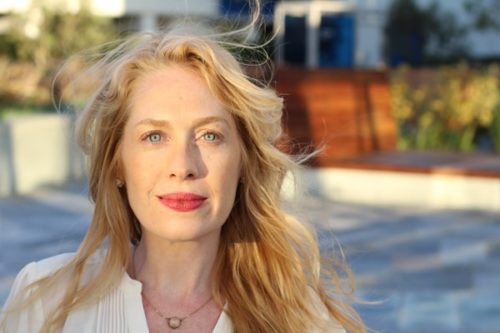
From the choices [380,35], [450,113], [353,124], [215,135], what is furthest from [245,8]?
[380,35]

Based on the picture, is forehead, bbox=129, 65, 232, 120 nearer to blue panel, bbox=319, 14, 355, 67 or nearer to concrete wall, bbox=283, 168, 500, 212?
concrete wall, bbox=283, 168, 500, 212

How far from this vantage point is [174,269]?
7.43ft

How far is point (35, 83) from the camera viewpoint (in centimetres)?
2050

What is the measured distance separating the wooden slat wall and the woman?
8.98 metres

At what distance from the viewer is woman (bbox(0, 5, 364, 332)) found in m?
2.15

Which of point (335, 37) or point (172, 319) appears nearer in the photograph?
point (172, 319)

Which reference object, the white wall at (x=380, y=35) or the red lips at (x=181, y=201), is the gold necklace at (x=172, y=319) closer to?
the red lips at (x=181, y=201)

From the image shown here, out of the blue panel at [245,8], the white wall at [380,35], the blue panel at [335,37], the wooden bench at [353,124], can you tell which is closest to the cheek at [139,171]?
the blue panel at [245,8]

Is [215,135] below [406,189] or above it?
above

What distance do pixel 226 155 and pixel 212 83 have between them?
16cm

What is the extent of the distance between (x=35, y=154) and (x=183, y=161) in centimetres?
1051

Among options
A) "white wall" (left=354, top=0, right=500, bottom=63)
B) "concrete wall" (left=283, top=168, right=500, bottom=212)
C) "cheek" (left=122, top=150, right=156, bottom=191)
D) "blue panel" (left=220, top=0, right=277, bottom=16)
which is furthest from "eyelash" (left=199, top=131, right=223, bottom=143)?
"white wall" (left=354, top=0, right=500, bottom=63)

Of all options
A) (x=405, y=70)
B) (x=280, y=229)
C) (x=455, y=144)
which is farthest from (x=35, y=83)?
(x=280, y=229)

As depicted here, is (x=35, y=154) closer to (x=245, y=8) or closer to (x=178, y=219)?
(x=245, y=8)
